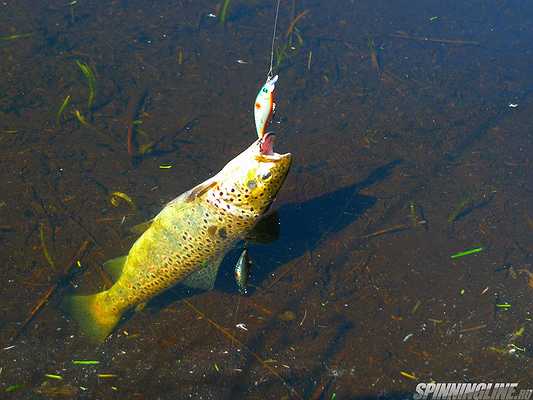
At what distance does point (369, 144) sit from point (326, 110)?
76 centimetres

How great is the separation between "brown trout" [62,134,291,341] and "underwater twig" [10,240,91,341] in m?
0.19

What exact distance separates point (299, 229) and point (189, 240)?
1.53 m

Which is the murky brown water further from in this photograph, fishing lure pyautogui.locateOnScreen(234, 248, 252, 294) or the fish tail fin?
fishing lure pyautogui.locateOnScreen(234, 248, 252, 294)

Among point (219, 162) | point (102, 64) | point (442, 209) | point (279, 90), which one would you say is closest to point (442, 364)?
point (442, 209)

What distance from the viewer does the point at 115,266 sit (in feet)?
14.6

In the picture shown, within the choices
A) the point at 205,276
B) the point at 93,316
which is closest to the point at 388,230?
the point at 205,276

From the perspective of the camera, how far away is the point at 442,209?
5.85 meters

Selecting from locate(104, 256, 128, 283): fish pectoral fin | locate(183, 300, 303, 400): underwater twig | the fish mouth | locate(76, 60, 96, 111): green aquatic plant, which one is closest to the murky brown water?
locate(183, 300, 303, 400): underwater twig

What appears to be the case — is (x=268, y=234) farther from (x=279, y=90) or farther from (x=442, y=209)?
(x=279, y=90)

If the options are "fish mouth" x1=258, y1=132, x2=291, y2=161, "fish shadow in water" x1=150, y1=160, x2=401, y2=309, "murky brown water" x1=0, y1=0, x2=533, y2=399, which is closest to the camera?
"fish mouth" x1=258, y1=132, x2=291, y2=161

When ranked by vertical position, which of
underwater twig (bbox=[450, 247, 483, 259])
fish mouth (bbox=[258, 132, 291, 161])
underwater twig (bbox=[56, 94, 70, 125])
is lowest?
underwater twig (bbox=[450, 247, 483, 259])

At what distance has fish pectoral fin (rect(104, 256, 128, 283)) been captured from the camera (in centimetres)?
443

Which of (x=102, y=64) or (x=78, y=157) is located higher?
(x=102, y=64)

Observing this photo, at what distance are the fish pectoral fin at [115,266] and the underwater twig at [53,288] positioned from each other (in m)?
0.38
